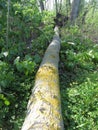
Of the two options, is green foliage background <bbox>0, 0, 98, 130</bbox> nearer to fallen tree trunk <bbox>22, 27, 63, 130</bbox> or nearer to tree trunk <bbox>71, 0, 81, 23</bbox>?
fallen tree trunk <bbox>22, 27, 63, 130</bbox>

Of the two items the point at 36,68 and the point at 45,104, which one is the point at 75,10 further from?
the point at 45,104

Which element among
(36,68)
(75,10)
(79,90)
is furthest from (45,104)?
(75,10)

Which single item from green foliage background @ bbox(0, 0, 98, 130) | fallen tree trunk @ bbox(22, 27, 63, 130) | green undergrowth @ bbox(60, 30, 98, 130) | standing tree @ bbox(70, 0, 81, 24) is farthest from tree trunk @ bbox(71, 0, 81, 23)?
fallen tree trunk @ bbox(22, 27, 63, 130)

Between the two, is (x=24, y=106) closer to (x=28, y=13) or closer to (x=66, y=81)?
(x=66, y=81)

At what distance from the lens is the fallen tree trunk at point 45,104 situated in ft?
10.7

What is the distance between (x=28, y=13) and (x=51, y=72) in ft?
8.48

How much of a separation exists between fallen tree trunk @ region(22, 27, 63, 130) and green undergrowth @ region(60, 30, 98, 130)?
35 centimetres

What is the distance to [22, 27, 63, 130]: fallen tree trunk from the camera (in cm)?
326

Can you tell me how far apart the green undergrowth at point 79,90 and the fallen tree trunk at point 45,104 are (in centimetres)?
35

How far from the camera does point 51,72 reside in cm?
518

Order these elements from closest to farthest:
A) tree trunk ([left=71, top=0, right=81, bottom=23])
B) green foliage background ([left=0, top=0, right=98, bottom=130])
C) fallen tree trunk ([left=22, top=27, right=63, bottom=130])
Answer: fallen tree trunk ([left=22, top=27, right=63, bottom=130]) < green foliage background ([left=0, top=0, right=98, bottom=130]) < tree trunk ([left=71, top=0, right=81, bottom=23])

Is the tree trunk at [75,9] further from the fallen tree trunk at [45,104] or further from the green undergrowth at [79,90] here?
the fallen tree trunk at [45,104]

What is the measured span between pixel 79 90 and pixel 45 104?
1218 mm

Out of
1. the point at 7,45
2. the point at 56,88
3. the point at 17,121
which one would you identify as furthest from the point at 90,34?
the point at 17,121
